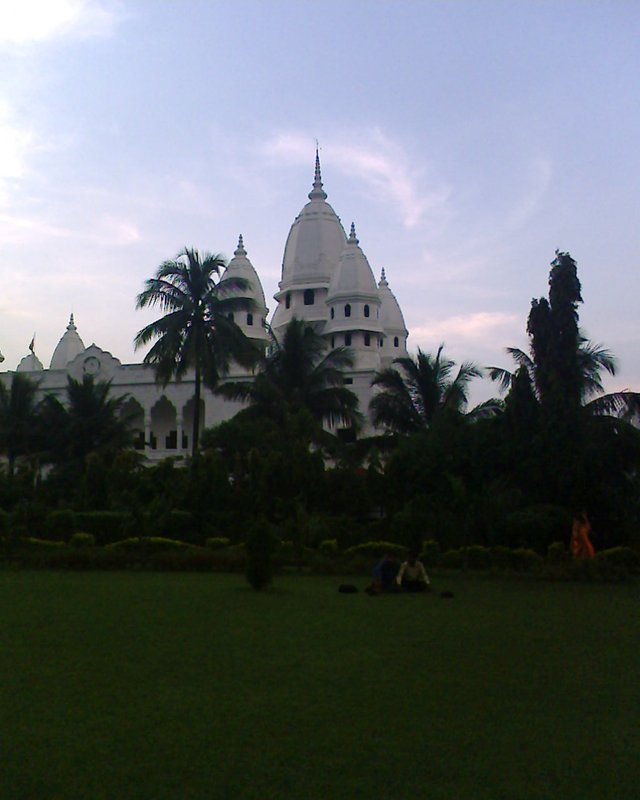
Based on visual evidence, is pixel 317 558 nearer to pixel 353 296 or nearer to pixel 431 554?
pixel 431 554

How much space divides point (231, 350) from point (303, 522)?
32.0 ft

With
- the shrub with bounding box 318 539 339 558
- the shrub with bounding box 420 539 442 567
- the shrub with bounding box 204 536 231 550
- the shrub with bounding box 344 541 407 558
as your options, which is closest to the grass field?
the shrub with bounding box 420 539 442 567

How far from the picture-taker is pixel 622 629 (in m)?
11.8

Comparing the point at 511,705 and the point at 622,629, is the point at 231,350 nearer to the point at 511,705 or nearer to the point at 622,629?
the point at 622,629

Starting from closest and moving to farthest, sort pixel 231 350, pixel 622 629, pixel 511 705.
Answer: pixel 511 705, pixel 622 629, pixel 231 350

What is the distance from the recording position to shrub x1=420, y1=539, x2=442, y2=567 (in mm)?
22688

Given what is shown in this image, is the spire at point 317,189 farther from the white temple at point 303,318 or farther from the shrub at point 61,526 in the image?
the shrub at point 61,526

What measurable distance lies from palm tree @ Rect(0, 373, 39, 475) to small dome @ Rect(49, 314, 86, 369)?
745 inches

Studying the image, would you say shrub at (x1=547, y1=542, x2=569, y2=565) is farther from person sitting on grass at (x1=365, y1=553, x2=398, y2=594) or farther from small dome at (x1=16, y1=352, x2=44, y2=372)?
small dome at (x1=16, y1=352, x2=44, y2=372)

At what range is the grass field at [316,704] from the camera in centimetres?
548

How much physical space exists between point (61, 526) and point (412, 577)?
1293 cm

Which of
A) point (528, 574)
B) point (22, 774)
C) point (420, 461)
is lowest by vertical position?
point (22, 774)

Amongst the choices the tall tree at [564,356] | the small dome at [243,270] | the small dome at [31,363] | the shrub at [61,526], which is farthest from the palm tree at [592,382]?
the small dome at [31,363]

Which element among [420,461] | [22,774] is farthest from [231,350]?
[22,774]
